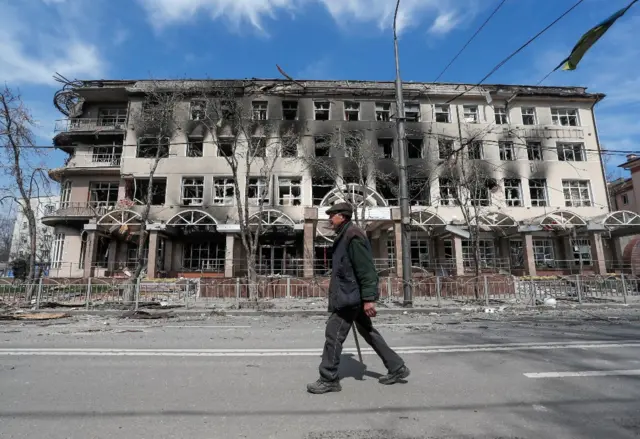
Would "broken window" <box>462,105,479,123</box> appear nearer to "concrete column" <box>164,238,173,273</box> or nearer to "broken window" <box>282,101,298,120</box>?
"broken window" <box>282,101,298,120</box>

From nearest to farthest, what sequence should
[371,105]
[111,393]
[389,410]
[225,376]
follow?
[389,410], [111,393], [225,376], [371,105]

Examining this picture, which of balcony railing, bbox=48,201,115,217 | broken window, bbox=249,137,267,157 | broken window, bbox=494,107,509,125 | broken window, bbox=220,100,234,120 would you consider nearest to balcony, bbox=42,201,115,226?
balcony railing, bbox=48,201,115,217

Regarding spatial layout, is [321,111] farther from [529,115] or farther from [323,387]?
[323,387]

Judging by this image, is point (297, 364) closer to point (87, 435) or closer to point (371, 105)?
point (87, 435)

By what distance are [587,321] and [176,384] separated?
31.9 feet

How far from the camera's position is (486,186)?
2653 cm

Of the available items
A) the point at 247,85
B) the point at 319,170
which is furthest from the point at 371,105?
the point at 247,85

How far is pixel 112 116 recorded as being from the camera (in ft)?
94.2

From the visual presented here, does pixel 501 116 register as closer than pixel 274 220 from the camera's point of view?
No

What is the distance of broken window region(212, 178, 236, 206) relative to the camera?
2598 cm

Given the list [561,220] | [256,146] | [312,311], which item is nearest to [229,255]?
[256,146]

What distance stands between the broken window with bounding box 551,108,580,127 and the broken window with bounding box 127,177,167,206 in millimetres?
30299

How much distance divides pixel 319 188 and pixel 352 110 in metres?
6.69

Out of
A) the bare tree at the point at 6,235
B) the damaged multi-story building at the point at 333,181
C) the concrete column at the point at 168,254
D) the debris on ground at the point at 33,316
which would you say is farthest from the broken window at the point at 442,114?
the bare tree at the point at 6,235
